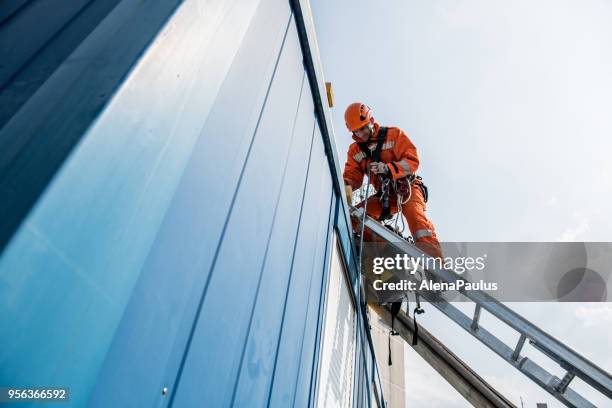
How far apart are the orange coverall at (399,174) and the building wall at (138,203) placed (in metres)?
3.65

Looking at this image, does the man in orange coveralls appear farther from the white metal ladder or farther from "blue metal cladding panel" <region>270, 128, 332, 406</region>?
"blue metal cladding panel" <region>270, 128, 332, 406</region>

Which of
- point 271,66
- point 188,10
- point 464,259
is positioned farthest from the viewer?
point 464,259

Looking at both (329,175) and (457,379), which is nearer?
(329,175)

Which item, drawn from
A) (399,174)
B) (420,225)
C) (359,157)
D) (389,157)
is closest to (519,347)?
(420,225)

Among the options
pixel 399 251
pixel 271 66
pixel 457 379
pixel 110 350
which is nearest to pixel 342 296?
pixel 399 251

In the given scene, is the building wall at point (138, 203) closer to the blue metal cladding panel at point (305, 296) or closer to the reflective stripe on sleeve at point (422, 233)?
the blue metal cladding panel at point (305, 296)

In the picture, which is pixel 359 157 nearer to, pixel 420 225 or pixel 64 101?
pixel 420 225

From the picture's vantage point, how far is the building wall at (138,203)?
469 millimetres

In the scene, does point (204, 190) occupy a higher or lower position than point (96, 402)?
higher

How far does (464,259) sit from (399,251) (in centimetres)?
106

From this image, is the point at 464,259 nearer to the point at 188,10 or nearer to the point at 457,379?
the point at 457,379

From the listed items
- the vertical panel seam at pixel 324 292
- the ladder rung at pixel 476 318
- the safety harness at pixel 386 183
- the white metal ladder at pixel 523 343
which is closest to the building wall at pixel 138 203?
the vertical panel seam at pixel 324 292

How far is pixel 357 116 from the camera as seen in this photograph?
530cm

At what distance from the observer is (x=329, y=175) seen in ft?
8.97
